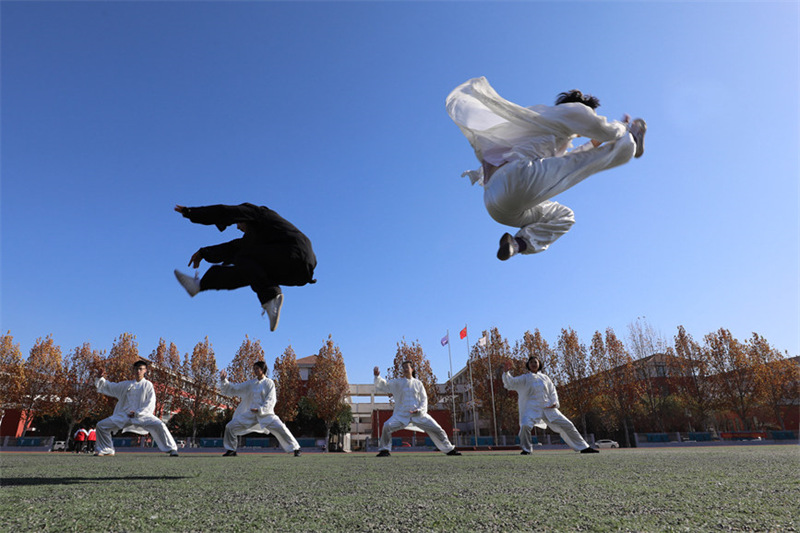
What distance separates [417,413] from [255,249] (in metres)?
6.17

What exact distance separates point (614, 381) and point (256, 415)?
106 ft

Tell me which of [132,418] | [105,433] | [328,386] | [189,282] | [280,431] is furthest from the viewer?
[328,386]

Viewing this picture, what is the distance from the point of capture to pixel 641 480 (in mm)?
3203

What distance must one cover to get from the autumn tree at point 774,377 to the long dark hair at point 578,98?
38821mm

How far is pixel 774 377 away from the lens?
112 ft

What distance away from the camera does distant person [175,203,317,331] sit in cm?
430

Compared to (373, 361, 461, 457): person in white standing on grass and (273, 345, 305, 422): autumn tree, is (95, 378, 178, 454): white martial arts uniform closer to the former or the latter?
(373, 361, 461, 457): person in white standing on grass

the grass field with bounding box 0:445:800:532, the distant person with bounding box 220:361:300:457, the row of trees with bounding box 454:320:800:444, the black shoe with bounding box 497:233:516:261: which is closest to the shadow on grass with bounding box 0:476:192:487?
the grass field with bounding box 0:445:800:532

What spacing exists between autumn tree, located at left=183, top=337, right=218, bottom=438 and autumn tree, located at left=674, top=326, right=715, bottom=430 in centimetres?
3589

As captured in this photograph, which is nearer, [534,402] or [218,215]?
[218,215]

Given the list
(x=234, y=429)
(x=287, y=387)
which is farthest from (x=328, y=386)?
(x=234, y=429)

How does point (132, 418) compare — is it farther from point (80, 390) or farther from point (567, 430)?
point (80, 390)

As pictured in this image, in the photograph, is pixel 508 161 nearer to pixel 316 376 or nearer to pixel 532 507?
pixel 532 507

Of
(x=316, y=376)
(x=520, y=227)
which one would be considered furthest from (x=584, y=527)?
(x=316, y=376)
